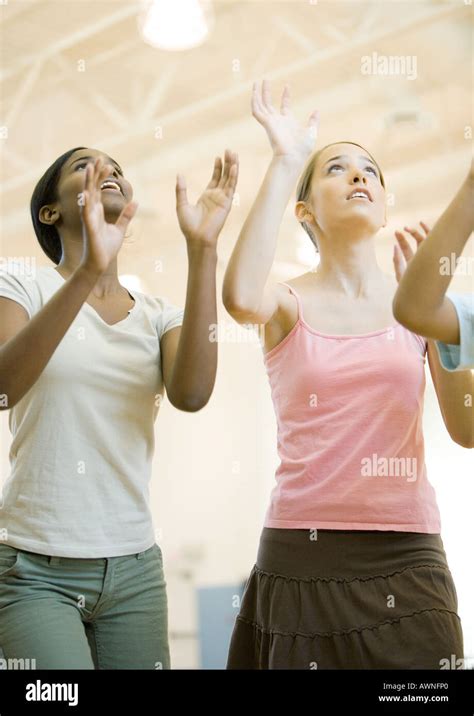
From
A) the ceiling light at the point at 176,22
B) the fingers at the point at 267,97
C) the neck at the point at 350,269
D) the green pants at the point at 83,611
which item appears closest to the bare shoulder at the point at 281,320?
the neck at the point at 350,269

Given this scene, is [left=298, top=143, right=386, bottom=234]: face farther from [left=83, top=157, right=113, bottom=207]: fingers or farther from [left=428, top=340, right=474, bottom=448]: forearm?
[left=83, top=157, right=113, bottom=207]: fingers

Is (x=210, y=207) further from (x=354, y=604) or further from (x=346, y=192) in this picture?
(x=354, y=604)

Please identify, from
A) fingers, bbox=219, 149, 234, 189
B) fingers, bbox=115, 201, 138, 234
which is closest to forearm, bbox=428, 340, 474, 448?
fingers, bbox=219, 149, 234, 189

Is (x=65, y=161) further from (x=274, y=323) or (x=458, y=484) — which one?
(x=458, y=484)

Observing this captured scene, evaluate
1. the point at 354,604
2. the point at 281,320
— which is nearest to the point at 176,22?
the point at 281,320

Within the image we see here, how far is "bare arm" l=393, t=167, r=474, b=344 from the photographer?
1205mm

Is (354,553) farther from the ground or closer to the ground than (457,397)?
closer to the ground

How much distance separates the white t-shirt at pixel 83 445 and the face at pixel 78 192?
Result: 0.18 meters

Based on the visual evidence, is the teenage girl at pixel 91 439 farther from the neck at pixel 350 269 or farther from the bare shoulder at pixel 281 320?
the neck at pixel 350 269

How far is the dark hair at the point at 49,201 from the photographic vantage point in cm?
169

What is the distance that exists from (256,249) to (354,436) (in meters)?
0.36

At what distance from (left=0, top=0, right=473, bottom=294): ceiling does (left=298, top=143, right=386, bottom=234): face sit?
2755 millimetres

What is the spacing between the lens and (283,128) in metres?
1.56
